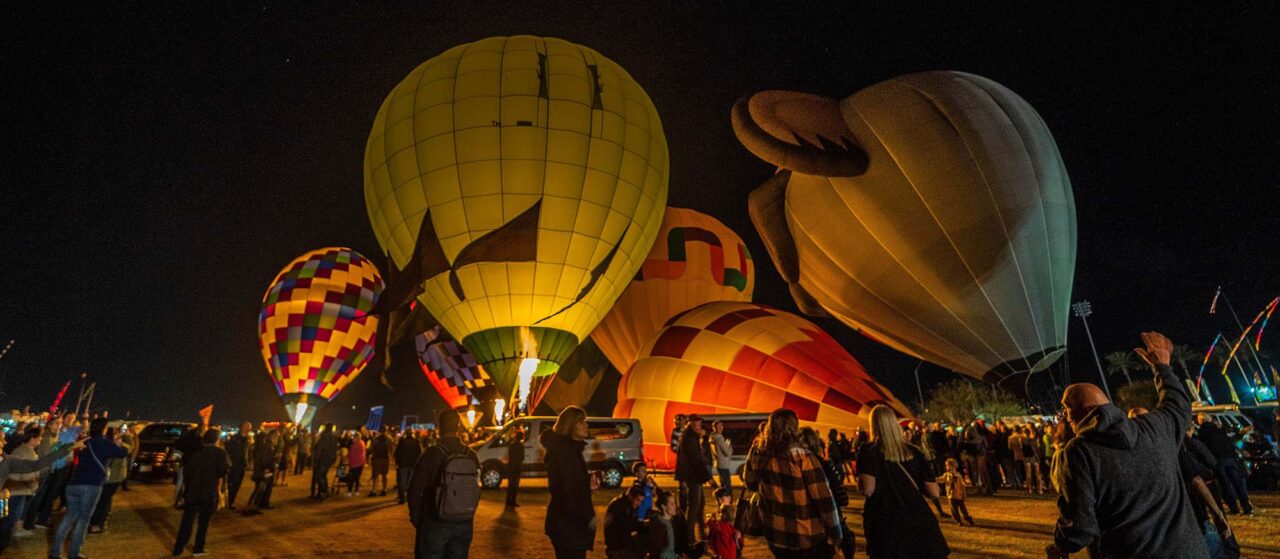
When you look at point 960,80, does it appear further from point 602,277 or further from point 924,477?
point 924,477

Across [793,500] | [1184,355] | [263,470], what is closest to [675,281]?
[263,470]

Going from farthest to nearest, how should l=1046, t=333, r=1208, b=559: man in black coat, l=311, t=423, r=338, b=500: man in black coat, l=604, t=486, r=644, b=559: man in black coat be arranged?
l=311, t=423, r=338, b=500: man in black coat
l=604, t=486, r=644, b=559: man in black coat
l=1046, t=333, r=1208, b=559: man in black coat

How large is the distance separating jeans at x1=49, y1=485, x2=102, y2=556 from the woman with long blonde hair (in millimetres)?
6708

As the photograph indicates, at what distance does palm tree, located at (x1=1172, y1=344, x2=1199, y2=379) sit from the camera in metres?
67.8

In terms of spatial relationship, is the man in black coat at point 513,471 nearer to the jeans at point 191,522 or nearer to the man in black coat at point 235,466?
the man in black coat at point 235,466

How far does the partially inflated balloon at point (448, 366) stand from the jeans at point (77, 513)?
18624 mm

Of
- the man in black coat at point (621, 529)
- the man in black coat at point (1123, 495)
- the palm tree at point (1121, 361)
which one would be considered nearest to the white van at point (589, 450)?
the man in black coat at point (621, 529)

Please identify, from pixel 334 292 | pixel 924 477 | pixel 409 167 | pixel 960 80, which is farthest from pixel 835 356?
pixel 334 292

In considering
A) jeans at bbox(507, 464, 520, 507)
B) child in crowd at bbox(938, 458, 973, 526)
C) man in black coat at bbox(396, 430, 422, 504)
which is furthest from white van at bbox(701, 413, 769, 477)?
man in black coat at bbox(396, 430, 422, 504)

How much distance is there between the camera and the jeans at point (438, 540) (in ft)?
12.6

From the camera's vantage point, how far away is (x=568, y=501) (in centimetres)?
372

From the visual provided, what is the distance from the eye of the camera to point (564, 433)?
12.7ft

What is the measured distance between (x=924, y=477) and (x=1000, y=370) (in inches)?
465

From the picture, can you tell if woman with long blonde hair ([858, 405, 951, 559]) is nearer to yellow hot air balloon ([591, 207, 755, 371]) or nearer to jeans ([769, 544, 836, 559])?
jeans ([769, 544, 836, 559])
